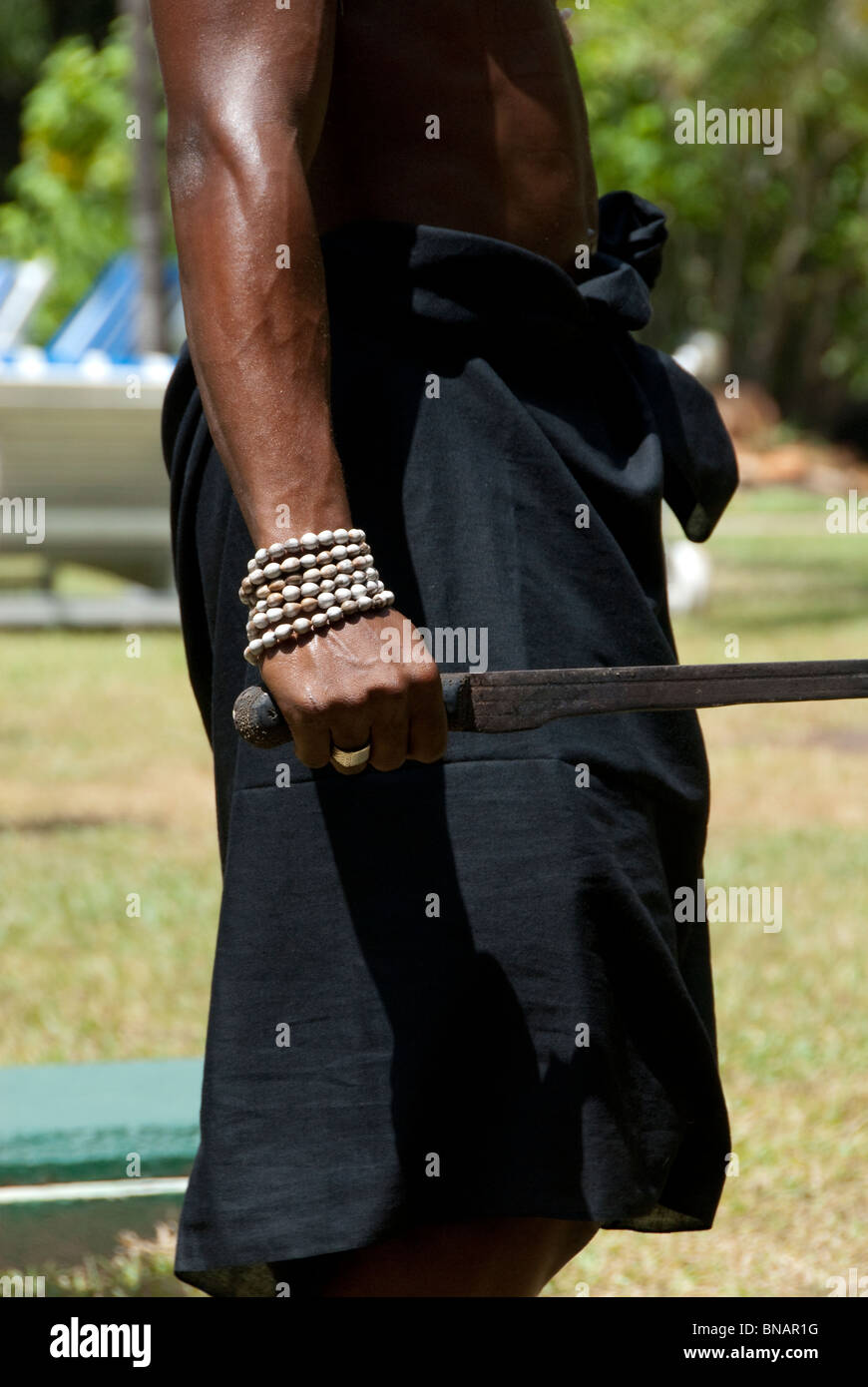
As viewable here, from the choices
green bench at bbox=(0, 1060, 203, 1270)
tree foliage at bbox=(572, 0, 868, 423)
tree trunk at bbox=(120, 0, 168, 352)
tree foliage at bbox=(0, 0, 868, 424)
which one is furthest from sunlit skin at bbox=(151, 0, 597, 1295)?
tree foliage at bbox=(0, 0, 868, 424)

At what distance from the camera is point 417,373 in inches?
63.4

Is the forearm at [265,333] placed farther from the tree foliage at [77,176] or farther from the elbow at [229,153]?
the tree foliage at [77,176]

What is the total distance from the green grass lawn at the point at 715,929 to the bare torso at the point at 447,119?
1700mm

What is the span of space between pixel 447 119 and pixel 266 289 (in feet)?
1.10

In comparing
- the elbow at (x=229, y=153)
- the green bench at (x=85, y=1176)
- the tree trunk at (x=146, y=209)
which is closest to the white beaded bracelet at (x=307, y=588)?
the elbow at (x=229, y=153)

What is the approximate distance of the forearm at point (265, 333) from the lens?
1406 mm

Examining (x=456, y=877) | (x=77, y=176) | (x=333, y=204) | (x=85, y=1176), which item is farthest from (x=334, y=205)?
(x=77, y=176)

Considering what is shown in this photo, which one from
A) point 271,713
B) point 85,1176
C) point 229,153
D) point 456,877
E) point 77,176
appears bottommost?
point 85,1176

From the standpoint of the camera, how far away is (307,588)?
1369 mm

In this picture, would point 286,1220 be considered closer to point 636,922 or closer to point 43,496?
point 636,922

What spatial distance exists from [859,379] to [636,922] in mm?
26463

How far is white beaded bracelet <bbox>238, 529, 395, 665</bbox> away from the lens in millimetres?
1369

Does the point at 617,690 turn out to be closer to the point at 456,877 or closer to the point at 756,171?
the point at 456,877

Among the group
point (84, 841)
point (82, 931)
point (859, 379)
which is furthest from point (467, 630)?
point (859, 379)
